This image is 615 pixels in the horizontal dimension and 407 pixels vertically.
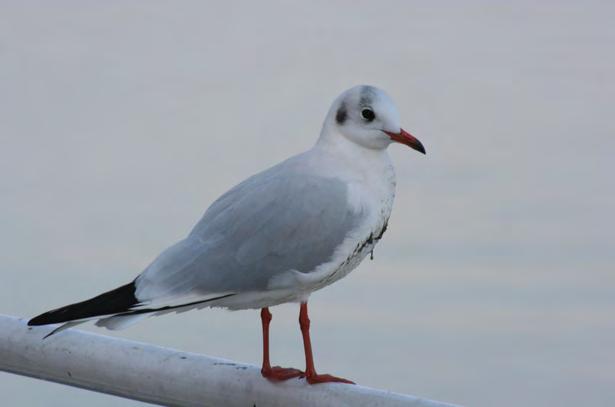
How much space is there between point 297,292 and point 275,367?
0.20 meters

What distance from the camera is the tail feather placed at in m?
2.90

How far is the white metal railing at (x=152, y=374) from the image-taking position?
2.95 m

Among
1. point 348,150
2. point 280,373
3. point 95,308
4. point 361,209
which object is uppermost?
point 348,150

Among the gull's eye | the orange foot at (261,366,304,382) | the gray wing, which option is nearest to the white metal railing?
the orange foot at (261,366,304,382)

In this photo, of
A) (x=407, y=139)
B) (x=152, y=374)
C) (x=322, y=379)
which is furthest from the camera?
(x=407, y=139)

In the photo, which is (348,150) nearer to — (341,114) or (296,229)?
(341,114)

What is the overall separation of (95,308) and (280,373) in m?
0.53

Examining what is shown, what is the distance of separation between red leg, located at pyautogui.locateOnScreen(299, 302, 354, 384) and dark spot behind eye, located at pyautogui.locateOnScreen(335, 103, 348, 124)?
0.50m

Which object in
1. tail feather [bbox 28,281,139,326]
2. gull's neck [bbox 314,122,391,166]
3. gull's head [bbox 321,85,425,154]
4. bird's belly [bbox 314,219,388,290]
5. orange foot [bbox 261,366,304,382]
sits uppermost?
gull's head [bbox 321,85,425,154]

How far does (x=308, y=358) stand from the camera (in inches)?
128

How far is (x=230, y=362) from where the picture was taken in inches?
122

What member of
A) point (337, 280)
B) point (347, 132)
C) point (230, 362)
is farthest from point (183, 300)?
point (347, 132)

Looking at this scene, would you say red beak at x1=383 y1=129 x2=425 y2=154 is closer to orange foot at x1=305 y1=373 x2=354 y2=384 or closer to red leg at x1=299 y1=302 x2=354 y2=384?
red leg at x1=299 y1=302 x2=354 y2=384

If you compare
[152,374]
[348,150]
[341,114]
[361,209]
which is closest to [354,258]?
[361,209]
